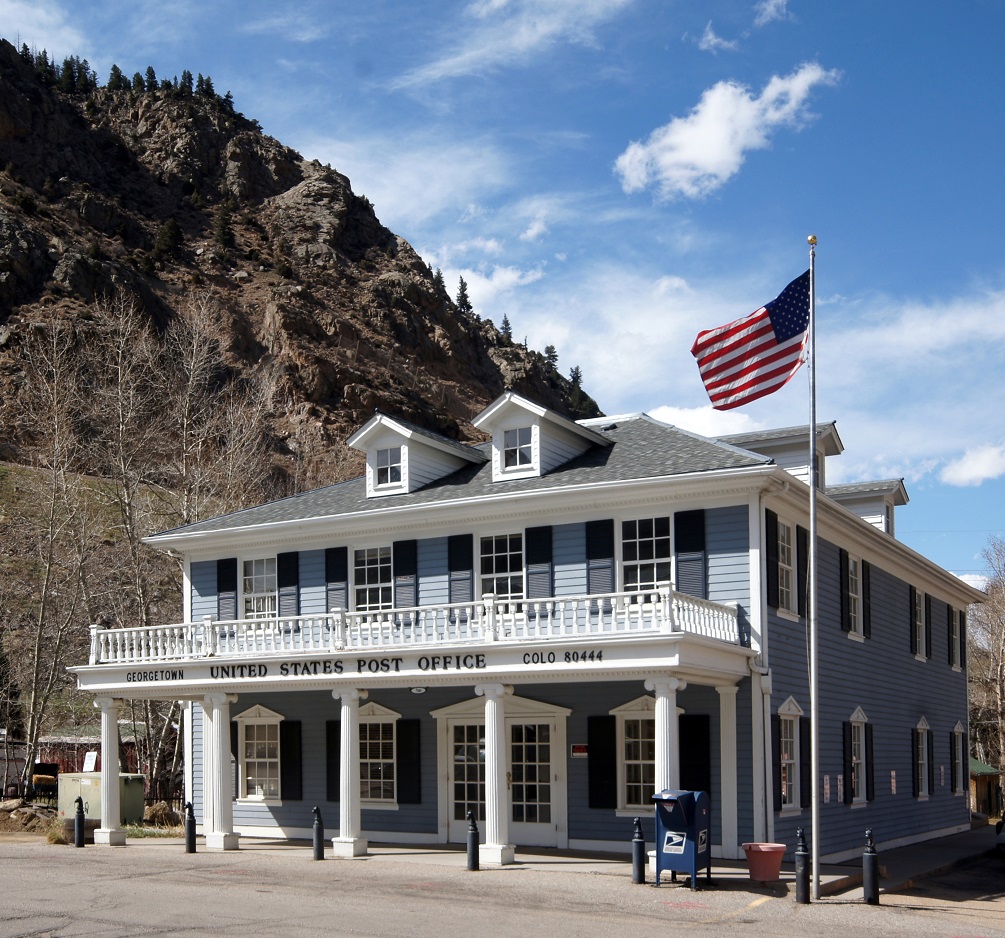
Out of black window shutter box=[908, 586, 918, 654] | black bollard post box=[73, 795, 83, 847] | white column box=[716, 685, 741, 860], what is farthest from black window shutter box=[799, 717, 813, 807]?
black bollard post box=[73, 795, 83, 847]

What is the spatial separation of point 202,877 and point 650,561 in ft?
30.0

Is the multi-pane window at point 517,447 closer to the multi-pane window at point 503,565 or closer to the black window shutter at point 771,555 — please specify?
the multi-pane window at point 503,565

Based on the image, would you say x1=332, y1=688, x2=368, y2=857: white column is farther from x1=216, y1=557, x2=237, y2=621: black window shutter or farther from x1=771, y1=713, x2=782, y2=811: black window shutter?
x1=771, y1=713, x2=782, y2=811: black window shutter

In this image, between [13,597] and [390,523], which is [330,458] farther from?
[390,523]

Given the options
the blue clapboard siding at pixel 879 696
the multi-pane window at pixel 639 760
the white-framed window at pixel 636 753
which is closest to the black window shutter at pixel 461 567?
the white-framed window at pixel 636 753

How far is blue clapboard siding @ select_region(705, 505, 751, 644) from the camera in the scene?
21.5 metres

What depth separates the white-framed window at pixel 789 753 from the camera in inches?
863

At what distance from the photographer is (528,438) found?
2506 centimetres

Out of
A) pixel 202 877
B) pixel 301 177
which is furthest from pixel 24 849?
pixel 301 177

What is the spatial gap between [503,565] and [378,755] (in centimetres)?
475

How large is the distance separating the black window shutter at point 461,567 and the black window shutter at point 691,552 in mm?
4164

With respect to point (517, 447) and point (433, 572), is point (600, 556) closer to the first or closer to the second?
Answer: point (517, 447)

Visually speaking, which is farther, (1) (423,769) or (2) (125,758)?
(2) (125,758)

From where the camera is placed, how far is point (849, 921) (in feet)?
51.1
